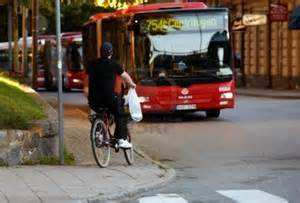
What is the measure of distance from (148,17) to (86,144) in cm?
717

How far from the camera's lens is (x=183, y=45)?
866 inches

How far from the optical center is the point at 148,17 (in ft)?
72.2

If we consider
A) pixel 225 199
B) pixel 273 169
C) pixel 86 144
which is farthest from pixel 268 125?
pixel 225 199

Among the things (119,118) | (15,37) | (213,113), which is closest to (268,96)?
(213,113)

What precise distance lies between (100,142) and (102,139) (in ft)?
0.27

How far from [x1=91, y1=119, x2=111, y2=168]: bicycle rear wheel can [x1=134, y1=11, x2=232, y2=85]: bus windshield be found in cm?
906

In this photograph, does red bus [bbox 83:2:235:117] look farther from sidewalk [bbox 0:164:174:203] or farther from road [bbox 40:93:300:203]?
sidewalk [bbox 0:164:174:203]

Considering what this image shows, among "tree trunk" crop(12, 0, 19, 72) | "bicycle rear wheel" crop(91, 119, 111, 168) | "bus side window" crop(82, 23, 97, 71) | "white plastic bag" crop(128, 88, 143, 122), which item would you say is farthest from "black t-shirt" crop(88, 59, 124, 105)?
"tree trunk" crop(12, 0, 19, 72)

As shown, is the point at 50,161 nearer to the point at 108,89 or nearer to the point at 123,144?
the point at 123,144

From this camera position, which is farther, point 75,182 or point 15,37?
point 15,37

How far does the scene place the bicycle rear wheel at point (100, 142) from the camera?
12625 mm

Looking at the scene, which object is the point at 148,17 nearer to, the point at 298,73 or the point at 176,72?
the point at 176,72

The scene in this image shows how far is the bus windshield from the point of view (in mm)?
21859

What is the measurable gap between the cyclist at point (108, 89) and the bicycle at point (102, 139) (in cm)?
11
